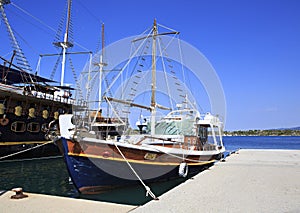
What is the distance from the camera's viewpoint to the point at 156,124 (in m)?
15.2

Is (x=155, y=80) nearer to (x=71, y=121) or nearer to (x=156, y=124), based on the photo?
(x=156, y=124)

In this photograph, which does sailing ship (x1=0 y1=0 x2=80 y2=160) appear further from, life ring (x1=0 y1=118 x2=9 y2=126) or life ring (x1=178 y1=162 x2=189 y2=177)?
life ring (x1=178 y1=162 x2=189 y2=177)

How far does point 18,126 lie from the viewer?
22828 millimetres

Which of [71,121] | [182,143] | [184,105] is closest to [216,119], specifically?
[184,105]

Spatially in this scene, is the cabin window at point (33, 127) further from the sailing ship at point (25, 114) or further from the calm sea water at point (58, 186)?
the calm sea water at point (58, 186)

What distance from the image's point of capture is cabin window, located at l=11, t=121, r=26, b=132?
22.1 m

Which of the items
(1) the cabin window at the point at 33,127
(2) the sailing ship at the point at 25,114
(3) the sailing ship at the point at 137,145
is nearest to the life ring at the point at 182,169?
(3) the sailing ship at the point at 137,145

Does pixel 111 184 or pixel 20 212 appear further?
pixel 111 184

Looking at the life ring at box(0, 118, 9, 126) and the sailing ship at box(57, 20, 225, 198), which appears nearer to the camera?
the sailing ship at box(57, 20, 225, 198)

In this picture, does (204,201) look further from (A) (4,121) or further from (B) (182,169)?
(A) (4,121)

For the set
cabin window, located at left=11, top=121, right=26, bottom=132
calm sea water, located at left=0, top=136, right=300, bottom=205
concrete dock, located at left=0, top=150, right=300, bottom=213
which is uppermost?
cabin window, located at left=11, top=121, right=26, bottom=132

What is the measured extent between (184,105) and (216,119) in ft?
7.25

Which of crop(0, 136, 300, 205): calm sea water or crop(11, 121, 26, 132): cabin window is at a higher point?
crop(11, 121, 26, 132): cabin window

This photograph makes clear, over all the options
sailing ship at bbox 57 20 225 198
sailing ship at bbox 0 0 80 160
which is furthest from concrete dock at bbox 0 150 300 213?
sailing ship at bbox 0 0 80 160
